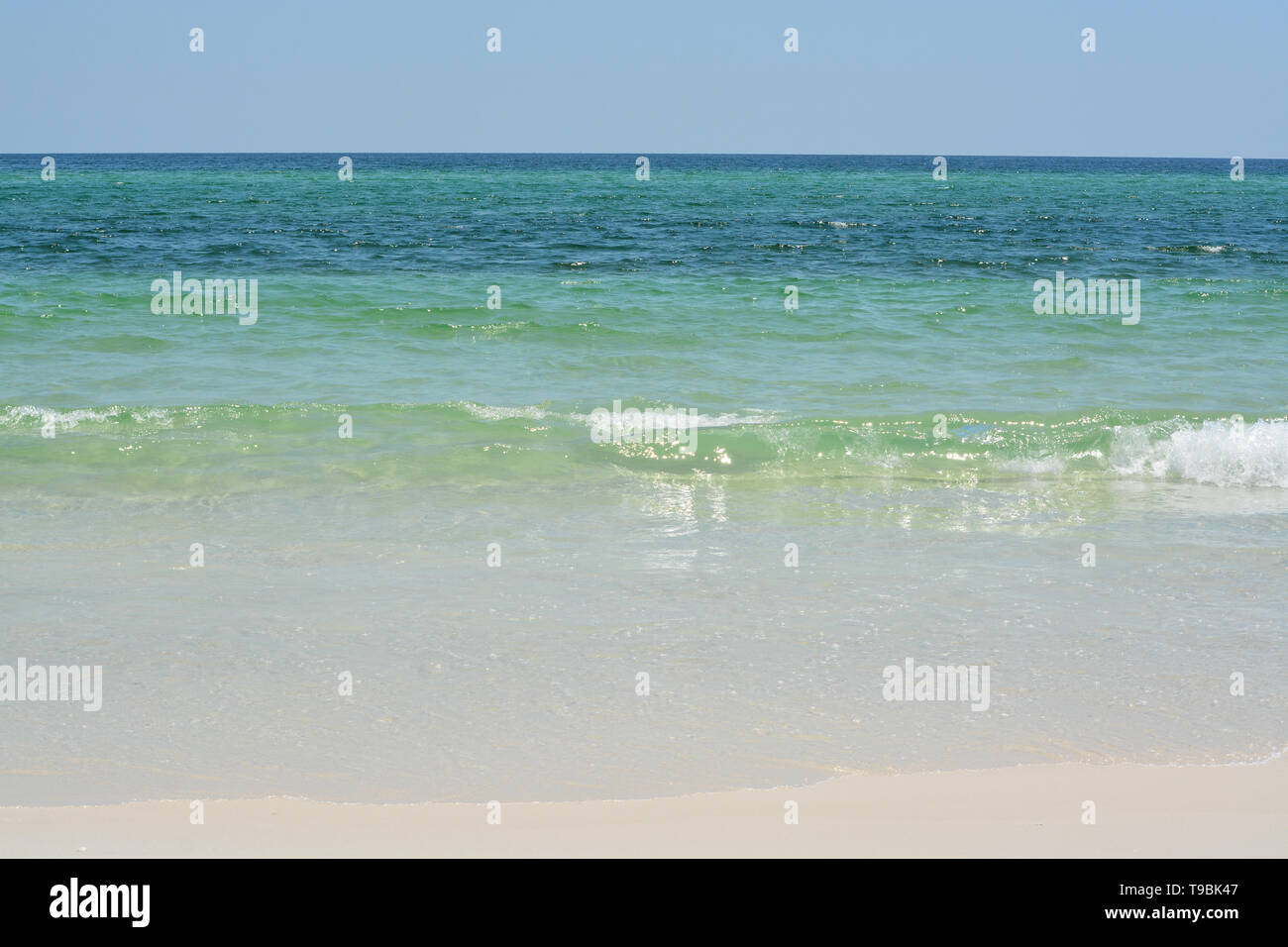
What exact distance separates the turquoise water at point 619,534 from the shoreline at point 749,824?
0.45 ft

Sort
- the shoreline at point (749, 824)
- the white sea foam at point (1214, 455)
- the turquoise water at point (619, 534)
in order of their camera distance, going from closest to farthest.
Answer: the shoreline at point (749, 824) < the turquoise water at point (619, 534) < the white sea foam at point (1214, 455)

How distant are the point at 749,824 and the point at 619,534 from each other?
10.4 feet

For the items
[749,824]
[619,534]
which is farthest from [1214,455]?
[749,824]

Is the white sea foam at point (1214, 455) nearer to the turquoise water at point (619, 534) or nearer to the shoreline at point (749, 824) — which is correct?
the turquoise water at point (619, 534)

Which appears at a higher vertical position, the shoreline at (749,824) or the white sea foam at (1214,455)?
the white sea foam at (1214,455)

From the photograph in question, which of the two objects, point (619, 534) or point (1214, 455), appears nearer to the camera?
point (619, 534)

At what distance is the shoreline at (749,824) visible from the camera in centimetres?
323

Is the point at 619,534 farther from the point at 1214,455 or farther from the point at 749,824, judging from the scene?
the point at 1214,455

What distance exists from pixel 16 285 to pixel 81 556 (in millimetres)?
12310

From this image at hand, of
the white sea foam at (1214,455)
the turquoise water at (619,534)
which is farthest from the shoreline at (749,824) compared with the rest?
the white sea foam at (1214,455)

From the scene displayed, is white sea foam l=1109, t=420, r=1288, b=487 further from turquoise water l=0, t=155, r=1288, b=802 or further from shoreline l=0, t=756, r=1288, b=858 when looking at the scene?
shoreline l=0, t=756, r=1288, b=858

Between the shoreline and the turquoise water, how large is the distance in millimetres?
138

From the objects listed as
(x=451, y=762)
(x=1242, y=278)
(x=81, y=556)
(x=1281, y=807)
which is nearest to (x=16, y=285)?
(x=81, y=556)

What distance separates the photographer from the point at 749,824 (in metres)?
3.37
